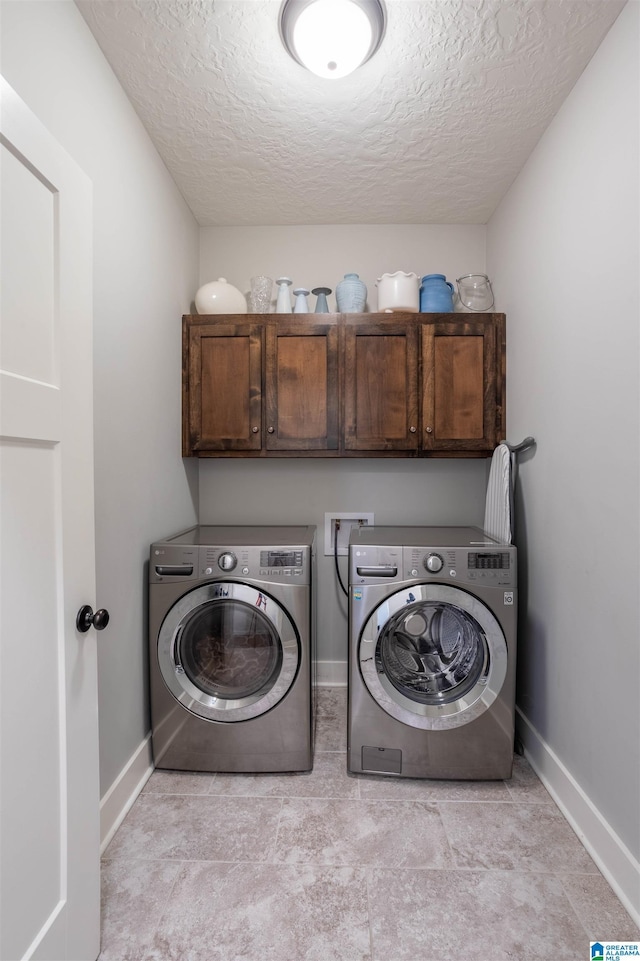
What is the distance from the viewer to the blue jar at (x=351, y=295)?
2318 millimetres

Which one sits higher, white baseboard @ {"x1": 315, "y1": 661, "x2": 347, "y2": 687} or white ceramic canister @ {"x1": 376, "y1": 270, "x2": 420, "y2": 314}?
white ceramic canister @ {"x1": 376, "y1": 270, "x2": 420, "y2": 314}

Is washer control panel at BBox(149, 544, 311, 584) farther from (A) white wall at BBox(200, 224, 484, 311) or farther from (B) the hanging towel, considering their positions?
(A) white wall at BBox(200, 224, 484, 311)

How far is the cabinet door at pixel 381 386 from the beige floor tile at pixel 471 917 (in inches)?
64.1

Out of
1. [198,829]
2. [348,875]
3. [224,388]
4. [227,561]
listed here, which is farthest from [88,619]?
[224,388]

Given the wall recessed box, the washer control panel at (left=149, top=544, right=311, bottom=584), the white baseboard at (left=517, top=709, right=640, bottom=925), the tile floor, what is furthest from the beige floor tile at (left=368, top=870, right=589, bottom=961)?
the wall recessed box

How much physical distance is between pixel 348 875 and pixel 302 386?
6.17ft

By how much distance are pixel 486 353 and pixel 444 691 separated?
1548mm

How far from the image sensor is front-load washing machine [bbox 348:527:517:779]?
5.85 ft

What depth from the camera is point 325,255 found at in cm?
256

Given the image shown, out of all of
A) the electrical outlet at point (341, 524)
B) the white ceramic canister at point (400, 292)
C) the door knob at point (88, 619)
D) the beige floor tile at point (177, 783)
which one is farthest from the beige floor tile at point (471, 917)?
the white ceramic canister at point (400, 292)

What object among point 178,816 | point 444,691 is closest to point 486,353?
point 444,691

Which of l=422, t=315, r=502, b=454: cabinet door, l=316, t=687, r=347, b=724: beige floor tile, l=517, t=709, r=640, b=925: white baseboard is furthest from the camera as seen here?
l=316, t=687, r=347, b=724: beige floor tile

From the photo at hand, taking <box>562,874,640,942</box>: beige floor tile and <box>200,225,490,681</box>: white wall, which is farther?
<box>200,225,490,681</box>: white wall

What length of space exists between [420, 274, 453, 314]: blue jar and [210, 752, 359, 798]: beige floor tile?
211 cm
